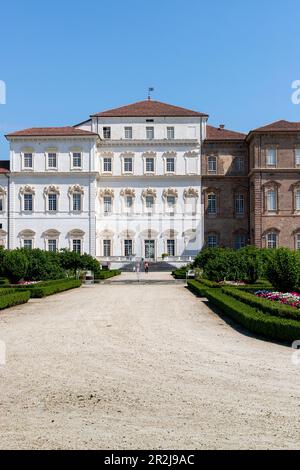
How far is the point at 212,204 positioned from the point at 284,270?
99.6 feet

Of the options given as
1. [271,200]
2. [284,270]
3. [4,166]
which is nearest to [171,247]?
[271,200]

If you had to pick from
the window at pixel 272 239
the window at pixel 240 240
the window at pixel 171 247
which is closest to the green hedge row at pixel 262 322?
the window at pixel 272 239

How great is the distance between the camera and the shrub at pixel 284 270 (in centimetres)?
1446

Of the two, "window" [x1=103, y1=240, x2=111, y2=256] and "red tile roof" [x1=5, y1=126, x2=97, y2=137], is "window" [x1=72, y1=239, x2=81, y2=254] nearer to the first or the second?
"window" [x1=103, y1=240, x2=111, y2=256]

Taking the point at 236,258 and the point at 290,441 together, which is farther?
the point at 236,258

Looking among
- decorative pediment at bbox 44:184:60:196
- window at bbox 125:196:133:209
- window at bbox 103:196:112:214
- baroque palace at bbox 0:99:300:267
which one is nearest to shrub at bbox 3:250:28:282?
baroque palace at bbox 0:99:300:267

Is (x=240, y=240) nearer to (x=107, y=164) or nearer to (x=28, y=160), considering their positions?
(x=107, y=164)

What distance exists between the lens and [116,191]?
1772 inches

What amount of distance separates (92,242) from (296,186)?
16255 mm

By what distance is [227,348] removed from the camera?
8.18 metres

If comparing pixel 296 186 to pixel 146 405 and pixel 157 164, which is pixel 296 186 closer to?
pixel 157 164

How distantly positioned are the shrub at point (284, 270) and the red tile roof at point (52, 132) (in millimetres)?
29625

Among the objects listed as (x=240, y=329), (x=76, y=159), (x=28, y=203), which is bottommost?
(x=240, y=329)
